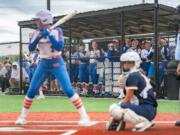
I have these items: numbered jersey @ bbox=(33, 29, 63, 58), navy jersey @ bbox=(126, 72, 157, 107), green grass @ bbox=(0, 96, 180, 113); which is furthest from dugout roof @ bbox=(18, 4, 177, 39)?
navy jersey @ bbox=(126, 72, 157, 107)

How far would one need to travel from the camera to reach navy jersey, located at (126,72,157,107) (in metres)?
7.60

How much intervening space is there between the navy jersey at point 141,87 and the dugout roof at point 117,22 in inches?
404

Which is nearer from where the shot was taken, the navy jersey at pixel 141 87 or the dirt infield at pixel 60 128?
the dirt infield at pixel 60 128

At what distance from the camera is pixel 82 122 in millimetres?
8516

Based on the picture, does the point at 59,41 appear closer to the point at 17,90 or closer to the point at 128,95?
the point at 128,95

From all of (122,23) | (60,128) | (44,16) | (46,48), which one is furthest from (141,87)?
(122,23)

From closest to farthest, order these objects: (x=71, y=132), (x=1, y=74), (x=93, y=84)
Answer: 1. (x=71, y=132)
2. (x=93, y=84)
3. (x=1, y=74)

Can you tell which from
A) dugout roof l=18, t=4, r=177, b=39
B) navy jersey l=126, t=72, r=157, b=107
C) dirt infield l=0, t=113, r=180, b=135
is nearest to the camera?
dirt infield l=0, t=113, r=180, b=135

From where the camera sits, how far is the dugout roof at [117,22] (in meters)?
18.3

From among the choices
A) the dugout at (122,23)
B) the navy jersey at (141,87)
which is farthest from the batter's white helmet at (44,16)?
the dugout at (122,23)

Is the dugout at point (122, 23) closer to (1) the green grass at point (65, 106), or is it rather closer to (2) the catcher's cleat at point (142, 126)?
(1) the green grass at point (65, 106)

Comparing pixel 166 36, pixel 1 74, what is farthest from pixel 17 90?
pixel 166 36

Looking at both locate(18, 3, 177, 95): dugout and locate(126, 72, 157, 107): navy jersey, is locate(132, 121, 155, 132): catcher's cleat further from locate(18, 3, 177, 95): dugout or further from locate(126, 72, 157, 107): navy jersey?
locate(18, 3, 177, 95): dugout

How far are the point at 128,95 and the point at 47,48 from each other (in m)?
1.91
